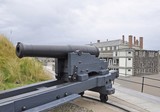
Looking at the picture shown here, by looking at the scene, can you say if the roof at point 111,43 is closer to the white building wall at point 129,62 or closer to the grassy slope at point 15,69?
the white building wall at point 129,62

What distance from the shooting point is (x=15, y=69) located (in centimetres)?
862

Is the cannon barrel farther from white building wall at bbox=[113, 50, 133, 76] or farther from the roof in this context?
the roof

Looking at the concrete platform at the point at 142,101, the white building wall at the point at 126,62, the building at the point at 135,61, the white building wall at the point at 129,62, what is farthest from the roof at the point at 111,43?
the concrete platform at the point at 142,101

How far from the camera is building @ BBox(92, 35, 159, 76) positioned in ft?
160

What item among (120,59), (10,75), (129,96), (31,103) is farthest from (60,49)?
(120,59)

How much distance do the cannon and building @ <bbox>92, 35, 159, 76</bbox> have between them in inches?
1604

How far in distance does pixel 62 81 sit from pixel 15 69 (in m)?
3.46

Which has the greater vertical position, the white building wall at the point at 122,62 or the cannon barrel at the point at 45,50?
the cannon barrel at the point at 45,50

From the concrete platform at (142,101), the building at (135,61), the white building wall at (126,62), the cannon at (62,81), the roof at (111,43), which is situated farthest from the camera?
the roof at (111,43)

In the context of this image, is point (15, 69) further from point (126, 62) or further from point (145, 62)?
point (145, 62)

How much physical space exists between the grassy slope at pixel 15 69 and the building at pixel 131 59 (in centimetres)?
3801

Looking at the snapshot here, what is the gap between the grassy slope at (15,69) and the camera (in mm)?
8210

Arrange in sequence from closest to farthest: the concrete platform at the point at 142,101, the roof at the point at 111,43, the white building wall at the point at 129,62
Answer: the concrete platform at the point at 142,101, the white building wall at the point at 129,62, the roof at the point at 111,43

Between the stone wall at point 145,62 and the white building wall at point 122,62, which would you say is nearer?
the white building wall at point 122,62
